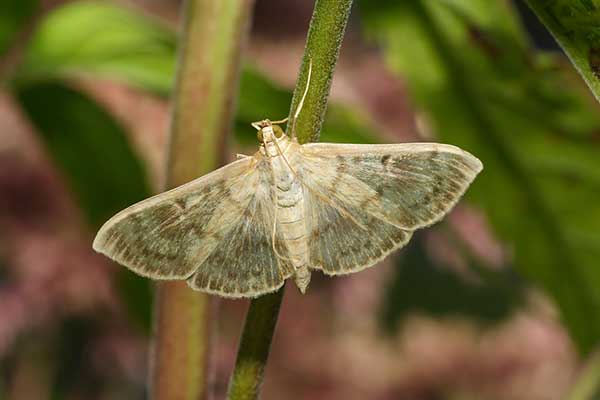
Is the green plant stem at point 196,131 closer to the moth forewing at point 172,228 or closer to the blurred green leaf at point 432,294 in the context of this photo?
the moth forewing at point 172,228

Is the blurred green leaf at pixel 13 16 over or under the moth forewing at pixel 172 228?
over

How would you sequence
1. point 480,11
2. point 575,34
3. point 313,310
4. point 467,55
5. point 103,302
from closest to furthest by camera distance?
point 575,34 < point 480,11 < point 467,55 < point 103,302 < point 313,310

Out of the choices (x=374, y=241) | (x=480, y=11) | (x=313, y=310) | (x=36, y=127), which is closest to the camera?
(x=374, y=241)

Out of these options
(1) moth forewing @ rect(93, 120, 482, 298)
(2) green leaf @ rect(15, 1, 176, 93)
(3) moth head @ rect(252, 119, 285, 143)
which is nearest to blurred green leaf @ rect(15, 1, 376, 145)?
(2) green leaf @ rect(15, 1, 176, 93)

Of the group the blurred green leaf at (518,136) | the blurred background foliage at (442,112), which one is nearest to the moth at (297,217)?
the blurred background foliage at (442,112)

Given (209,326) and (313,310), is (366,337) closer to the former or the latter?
(313,310)

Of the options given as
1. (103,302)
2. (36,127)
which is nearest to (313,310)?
(103,302)

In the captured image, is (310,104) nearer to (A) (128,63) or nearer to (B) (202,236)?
(B) (202,236)
